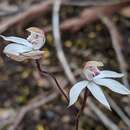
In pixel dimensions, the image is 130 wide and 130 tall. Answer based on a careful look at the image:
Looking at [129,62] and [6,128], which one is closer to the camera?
[6,128]

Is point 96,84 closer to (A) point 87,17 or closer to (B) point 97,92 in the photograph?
(B) point 97,92

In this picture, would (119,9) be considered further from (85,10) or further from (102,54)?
(102,54)

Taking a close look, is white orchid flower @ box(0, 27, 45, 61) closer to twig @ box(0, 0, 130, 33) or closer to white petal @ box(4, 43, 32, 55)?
white petal @ box(4, 43, 32, 55)

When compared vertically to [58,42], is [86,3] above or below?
above

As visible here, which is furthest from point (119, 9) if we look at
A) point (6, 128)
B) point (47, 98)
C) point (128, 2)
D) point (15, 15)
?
point (6, 128)

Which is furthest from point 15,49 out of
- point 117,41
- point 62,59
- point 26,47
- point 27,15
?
point 27,15

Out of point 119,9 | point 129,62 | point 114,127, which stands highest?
point 119,9

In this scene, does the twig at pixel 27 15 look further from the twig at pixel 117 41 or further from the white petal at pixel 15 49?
the white petal at pixel 15 49
